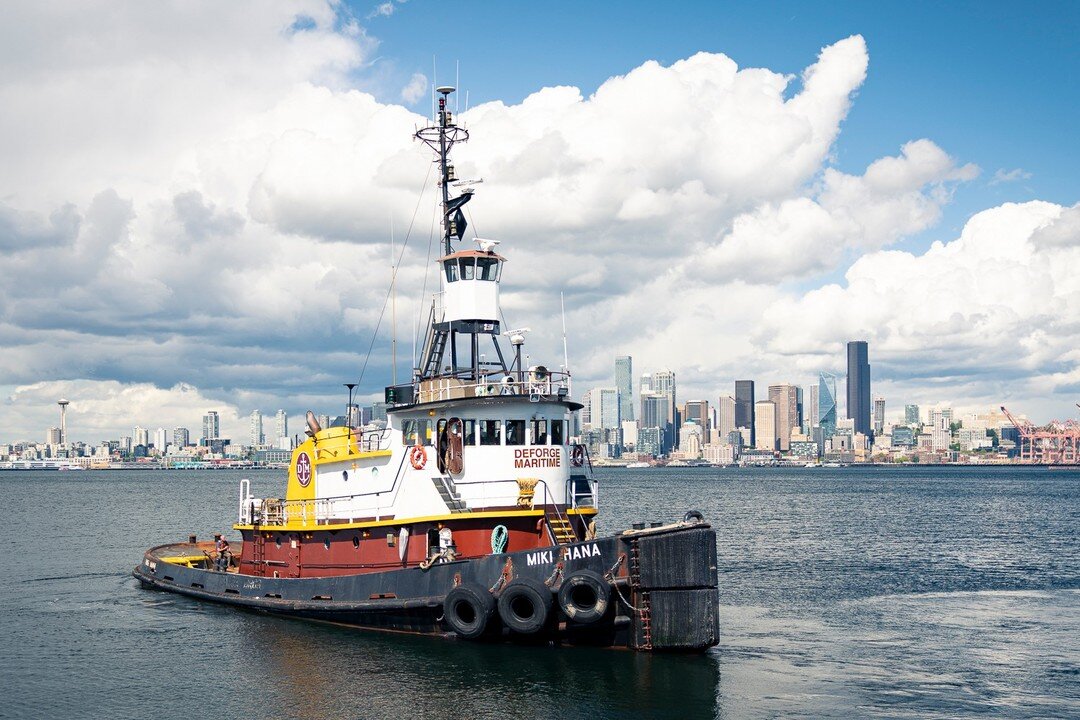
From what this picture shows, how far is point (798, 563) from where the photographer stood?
142 ft

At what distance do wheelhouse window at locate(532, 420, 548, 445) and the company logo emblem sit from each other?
740 centimetres

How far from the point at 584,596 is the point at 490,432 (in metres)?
5.06

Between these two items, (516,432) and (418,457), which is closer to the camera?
(516,432)

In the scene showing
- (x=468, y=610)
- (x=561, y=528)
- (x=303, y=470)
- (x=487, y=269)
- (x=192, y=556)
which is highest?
(x=487, y=269)

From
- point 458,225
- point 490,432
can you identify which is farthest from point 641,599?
point 458,225

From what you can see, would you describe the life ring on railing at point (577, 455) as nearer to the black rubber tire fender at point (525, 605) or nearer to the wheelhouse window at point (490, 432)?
the wheelhouse window at point (490, 432)

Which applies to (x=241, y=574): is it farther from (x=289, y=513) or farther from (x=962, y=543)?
(x=962, y=543)

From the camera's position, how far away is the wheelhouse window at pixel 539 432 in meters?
25.2

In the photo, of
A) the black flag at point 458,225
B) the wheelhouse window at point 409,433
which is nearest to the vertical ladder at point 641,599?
the wheelhouse window at point 409,433

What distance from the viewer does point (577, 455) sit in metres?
26.3

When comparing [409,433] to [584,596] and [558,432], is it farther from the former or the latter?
→ [584,596]

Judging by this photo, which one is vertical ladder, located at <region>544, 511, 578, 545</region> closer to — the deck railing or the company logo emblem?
the deck railing

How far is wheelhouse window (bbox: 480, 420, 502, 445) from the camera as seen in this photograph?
24953 millimetres

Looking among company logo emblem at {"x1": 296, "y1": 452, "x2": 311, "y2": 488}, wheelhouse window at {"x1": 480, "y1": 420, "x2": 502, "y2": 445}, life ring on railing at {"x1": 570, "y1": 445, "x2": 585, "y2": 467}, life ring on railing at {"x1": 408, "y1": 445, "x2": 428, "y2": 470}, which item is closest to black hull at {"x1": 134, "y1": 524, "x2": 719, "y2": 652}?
life ring on railing at {"x1": 408, "y1": 445, "x2": 428, "y2": 470}
